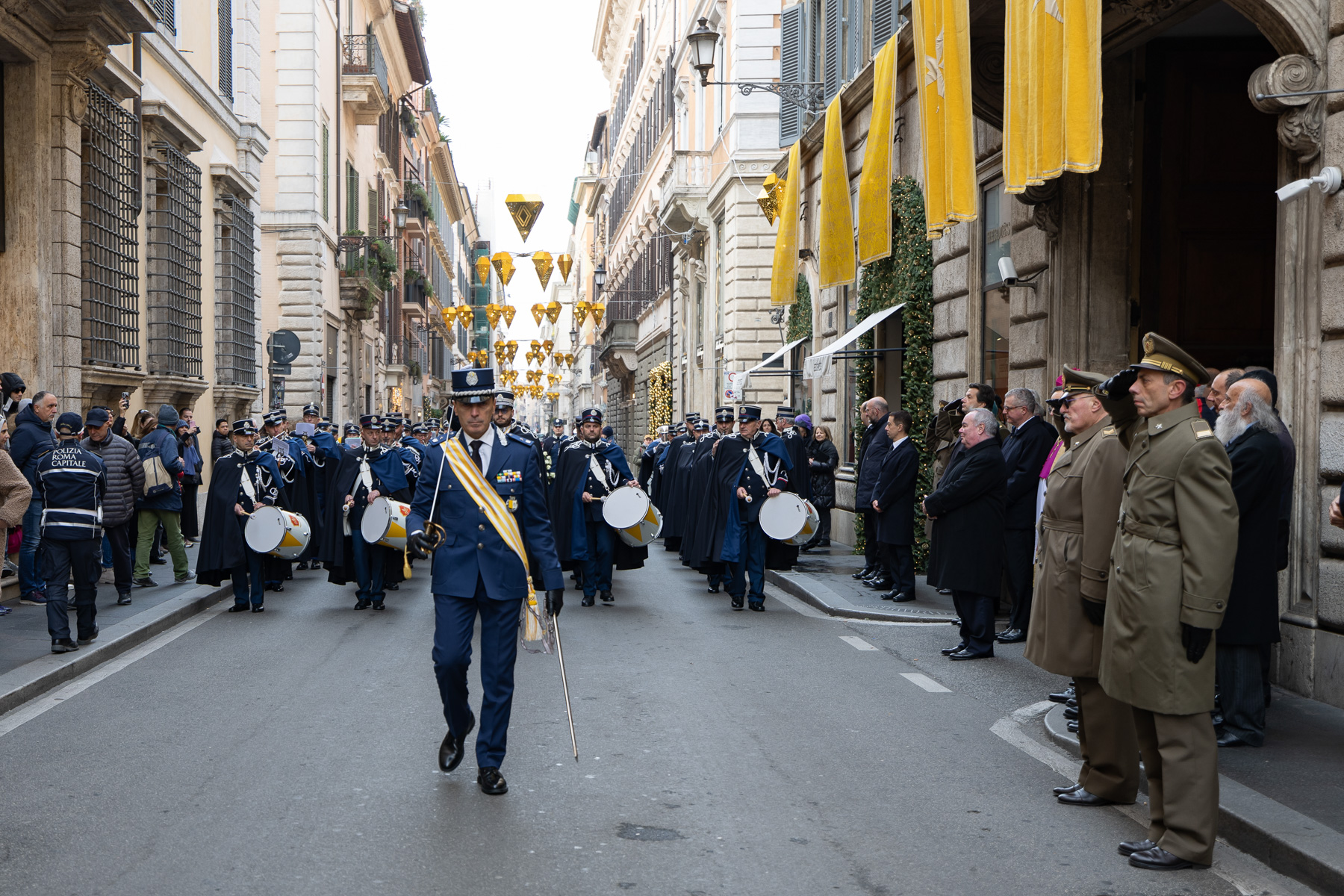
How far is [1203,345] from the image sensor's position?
11.9m

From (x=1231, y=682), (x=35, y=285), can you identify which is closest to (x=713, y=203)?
(x=35, y=285)

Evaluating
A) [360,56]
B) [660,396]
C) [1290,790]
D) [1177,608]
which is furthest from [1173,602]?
[660,396]

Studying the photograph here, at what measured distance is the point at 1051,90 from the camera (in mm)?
9188

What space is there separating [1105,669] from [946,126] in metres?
7.02

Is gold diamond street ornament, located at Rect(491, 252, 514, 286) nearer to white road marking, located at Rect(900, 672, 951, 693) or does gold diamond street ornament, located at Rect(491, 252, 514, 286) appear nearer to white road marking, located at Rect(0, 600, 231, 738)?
white road marking, located at Rect(0, 600, 231, 738)

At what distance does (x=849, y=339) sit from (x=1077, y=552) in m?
11.3

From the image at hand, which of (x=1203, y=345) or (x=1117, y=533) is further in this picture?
(x=1203, y=345)

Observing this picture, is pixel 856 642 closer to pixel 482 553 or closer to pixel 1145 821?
pixel 1145 821

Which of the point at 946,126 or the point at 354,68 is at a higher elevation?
the point at 354,68

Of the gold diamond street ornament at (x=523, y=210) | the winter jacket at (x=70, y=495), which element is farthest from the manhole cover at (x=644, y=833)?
the gold diamond street ornament at (x=523, y=210)

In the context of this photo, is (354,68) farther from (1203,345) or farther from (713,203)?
(1203,345)

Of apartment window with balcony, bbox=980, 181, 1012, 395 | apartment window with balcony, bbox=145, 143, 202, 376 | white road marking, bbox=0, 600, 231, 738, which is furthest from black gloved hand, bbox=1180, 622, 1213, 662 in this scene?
apartment window with balcony, bbox=145, 143, 202, 376

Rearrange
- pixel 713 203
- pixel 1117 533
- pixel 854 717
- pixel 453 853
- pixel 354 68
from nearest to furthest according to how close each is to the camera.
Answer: pixel 453 853 < pixel 1117 533 < pixel 854 717 < pixel 713 203 < pixel 354 68

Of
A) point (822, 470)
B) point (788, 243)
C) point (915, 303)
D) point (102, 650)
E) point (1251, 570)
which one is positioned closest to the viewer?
point (1251, 570)
